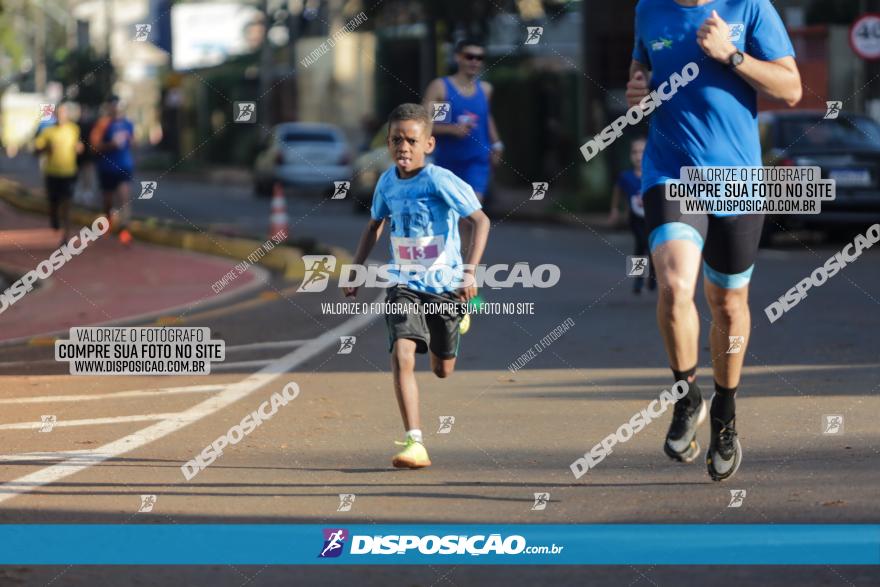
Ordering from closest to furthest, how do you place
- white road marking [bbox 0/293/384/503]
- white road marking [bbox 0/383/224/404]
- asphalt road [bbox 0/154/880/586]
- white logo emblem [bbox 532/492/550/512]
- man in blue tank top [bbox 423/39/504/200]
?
asphalt road [bbox 0/154/880/586] < white logo emblem [bbox 532/492/550/512] < white road marking [bbox 0/293/384/503] < white road marking [bbox 0/383/224/404] < man in blue tank top [bbox 423/39/504/200]

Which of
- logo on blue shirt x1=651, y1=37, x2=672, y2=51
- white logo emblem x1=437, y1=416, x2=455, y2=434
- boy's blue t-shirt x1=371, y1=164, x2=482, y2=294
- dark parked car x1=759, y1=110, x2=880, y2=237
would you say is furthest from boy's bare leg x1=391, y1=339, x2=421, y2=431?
dark parked car x1=759, y1=110, x2=880, y2=237

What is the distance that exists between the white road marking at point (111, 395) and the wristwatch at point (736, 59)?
439cm

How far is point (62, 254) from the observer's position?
22.0m

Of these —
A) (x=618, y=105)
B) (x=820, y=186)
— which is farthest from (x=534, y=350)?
(x=618, y=105)

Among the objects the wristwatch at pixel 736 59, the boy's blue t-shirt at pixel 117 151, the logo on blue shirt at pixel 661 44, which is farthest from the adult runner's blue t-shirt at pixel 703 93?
the boy's blue t-shirt at pixel 117 151

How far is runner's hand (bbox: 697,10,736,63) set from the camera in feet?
22.3

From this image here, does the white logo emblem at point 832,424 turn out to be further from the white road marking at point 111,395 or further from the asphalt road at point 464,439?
the white road marking at point 111,395

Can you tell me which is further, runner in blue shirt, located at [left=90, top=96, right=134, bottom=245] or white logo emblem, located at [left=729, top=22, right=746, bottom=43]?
runner in blue shirt, located at [left=90, top=96, right=134, bottom=245]

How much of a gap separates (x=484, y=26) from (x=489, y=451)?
28266 millimetres

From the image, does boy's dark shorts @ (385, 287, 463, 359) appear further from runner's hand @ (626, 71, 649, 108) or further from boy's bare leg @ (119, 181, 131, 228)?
boy's bare leg @ (119, 181, 131, 228)

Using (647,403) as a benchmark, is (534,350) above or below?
below

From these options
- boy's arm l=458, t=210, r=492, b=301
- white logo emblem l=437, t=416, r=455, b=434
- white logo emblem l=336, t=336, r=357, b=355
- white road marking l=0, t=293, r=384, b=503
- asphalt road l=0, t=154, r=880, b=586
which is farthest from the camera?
white logo emblem l=336, t=336, r=357, b=355

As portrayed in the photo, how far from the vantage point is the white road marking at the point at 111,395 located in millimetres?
10086
